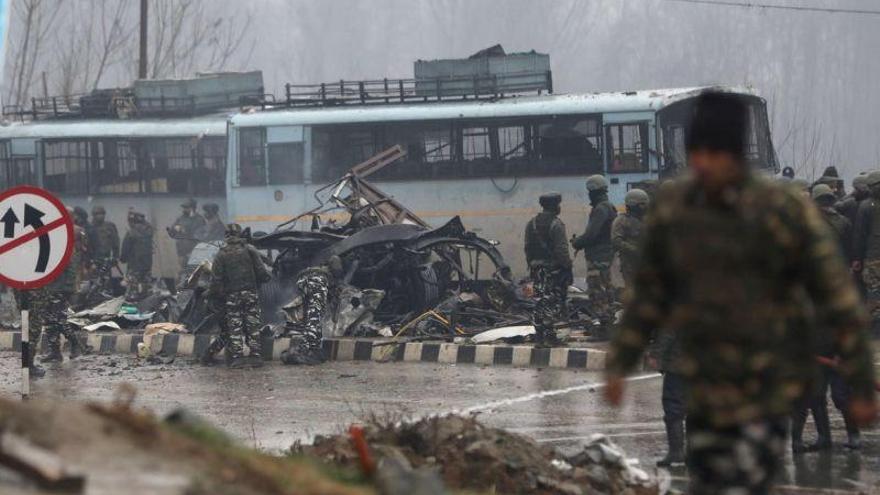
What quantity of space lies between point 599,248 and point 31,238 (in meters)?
7.32

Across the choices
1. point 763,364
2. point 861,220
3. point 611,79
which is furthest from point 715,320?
point 611,79

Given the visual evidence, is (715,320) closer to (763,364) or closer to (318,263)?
(763,364)

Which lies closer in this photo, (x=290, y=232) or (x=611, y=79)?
(x=290, y=232)

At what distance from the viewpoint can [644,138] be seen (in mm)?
24562

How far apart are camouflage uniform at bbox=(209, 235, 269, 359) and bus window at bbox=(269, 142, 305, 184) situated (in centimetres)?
924

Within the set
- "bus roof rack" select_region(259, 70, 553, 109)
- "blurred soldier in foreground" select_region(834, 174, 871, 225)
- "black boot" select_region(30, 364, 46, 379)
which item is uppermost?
"bus roof rack" select_region(259, 70, 553, 109)

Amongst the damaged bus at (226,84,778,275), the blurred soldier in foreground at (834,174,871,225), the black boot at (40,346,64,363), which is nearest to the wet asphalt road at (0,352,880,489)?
the black boot at (40,346,64,363)

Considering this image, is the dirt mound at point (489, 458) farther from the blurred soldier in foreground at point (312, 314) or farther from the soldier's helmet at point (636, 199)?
the blurred soldier in foreground at point (312, 314)

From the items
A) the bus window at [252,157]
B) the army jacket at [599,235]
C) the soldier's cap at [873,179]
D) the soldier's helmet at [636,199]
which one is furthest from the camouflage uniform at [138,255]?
the soldier's cap at [873,179]

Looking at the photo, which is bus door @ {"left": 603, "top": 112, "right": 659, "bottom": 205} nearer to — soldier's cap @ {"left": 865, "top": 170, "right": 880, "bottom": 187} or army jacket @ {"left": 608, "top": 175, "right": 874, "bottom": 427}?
soldier's cap @ {"left": 865, "top": 170, "right": 880, "bottom": 187}

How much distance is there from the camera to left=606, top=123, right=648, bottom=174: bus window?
24.5 metres

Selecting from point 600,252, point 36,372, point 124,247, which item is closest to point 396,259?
point 600,252

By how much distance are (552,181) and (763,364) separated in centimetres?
1997

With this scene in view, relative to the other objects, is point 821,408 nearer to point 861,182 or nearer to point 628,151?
point 861,182
